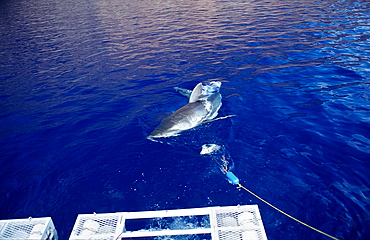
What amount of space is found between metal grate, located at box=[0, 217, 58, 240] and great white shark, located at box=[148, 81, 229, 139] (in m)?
Result: 6.24

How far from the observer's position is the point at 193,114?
12969mm

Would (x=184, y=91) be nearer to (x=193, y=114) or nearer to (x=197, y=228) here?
(x=193, y=114)

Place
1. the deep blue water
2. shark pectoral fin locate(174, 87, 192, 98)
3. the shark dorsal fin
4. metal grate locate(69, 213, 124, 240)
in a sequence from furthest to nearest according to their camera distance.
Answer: shark pectoral fin locate(174, 87, 192, 98) < the shark dorsal fin < the deep blue water < metal grate locate(69, 213, 124, 240)

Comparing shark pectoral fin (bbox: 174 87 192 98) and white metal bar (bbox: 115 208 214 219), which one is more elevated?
white metal bar (bbox: 115 208 214 219)

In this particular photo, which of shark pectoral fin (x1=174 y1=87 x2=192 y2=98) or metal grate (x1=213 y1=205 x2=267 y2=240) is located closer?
metal grate (x1=213 y1=205 x2=267 y2=240)

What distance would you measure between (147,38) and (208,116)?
20.0m

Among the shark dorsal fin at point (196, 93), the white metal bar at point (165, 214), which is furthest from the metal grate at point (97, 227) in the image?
→ the shark dorsal fin at point (196, 93)

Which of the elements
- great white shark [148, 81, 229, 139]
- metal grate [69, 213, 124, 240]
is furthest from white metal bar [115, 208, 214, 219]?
great white shark [148, 81, 229, 139]

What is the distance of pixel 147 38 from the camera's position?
30312mm

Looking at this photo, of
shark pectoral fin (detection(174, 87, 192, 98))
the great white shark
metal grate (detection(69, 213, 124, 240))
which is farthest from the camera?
shark pectoral fin (detection(174, 87, 192, 98))

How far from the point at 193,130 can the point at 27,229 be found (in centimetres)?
774

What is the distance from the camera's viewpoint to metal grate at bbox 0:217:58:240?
5895 mm

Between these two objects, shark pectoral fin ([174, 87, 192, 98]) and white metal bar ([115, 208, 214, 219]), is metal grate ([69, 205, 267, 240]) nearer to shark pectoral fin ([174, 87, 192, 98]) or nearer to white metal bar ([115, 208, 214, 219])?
white metal bar ([115, 208, 214, 219])

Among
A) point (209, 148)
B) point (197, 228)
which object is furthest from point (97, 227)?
point (209, 148)
